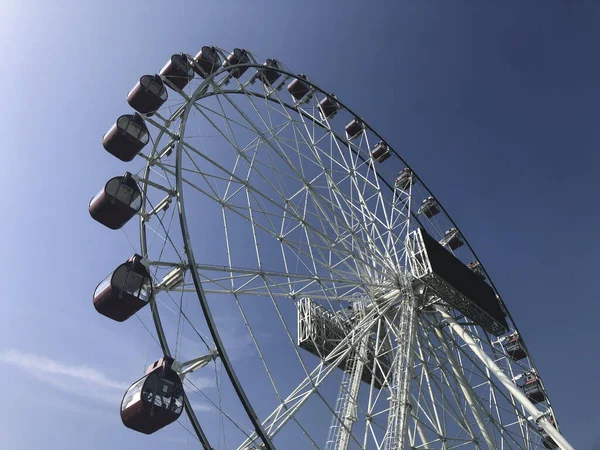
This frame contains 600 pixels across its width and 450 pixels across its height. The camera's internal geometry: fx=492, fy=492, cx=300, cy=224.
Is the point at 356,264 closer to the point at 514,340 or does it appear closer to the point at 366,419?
the point at 366,419

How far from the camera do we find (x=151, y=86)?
48.1 feet

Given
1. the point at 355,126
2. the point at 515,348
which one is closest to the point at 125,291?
the point at 355,126

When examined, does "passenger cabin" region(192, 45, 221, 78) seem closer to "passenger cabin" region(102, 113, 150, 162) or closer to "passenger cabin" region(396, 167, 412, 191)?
"passenger cabin" region(102, 113, 150, 162)

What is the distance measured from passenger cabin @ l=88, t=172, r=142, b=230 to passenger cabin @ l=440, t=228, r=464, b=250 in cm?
1785

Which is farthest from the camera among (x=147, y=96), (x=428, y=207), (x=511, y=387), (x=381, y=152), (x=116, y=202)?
(x=428, y=207)

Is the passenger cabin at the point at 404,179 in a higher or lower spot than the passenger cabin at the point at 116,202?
lower

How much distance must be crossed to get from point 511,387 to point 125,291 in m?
12.4

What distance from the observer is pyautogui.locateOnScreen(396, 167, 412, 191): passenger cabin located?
24500mm

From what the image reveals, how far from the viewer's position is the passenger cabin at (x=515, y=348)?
25219mm

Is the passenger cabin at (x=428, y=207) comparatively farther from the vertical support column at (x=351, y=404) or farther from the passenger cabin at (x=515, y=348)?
the vertical support column at (x=351, y=404)

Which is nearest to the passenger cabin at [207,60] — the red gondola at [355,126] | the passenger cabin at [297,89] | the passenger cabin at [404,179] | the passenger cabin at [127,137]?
the passenger cabin at [127,137]

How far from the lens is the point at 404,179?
80.8 feet

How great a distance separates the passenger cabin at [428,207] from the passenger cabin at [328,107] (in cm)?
689

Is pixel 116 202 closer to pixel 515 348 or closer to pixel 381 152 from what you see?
pixel 381 152
